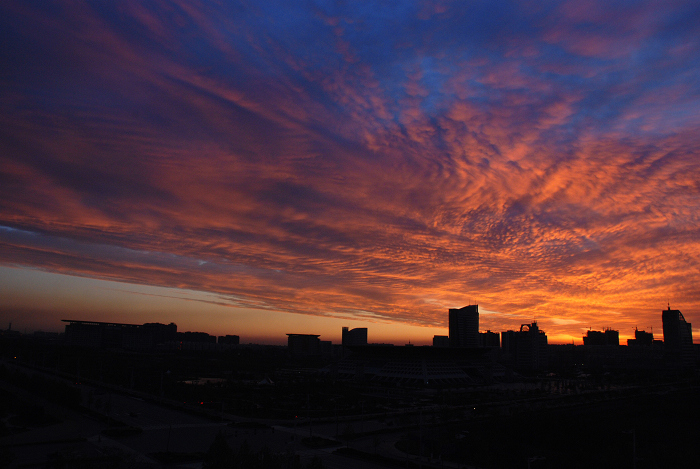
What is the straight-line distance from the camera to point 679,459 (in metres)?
40.2

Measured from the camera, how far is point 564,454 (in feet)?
Result: 142

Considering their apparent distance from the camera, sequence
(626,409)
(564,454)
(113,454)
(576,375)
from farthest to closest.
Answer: (576,375)
(626,409)
(564,454)
(113,454)

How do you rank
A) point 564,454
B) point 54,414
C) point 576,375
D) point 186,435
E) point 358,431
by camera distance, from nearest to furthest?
1. point 564,454
2. point 186,435
3. point 358,431
4. point 54,414
5. point 576,375

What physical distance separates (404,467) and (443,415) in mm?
23405

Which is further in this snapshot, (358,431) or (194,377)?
(194,377)

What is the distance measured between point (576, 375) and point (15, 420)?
155m

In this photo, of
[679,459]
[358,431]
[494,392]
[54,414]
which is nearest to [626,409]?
[494,392]

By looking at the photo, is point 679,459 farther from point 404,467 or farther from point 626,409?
point 626,409

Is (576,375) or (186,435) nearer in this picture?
(186,435)

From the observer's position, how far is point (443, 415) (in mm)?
61781

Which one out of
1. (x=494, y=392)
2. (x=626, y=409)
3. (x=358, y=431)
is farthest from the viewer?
(x=494, y=392)

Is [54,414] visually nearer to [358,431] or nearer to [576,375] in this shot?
[358,431]

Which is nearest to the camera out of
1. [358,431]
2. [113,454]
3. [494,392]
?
[113,454]

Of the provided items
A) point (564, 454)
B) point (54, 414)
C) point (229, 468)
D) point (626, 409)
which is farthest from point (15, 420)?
point (626, 409)
